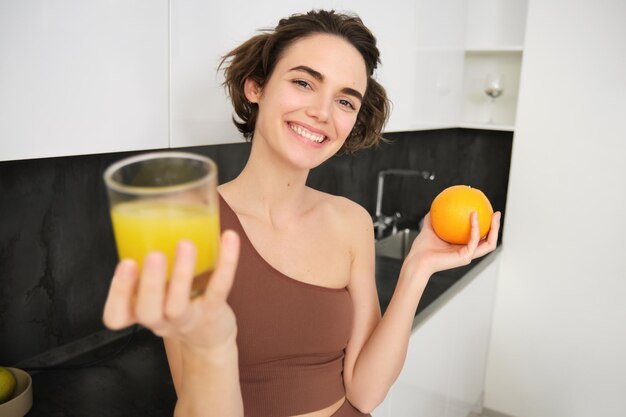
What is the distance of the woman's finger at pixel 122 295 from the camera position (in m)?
0.51

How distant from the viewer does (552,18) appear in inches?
93.5

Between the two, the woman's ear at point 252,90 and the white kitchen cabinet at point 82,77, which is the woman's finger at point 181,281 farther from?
the woman's ear at point 252,90

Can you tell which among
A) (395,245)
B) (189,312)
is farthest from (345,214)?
(395,245)

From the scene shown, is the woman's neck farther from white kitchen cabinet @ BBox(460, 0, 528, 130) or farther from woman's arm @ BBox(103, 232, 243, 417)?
white kitchen cabinet @ BBox(460, 0, 528, 130)

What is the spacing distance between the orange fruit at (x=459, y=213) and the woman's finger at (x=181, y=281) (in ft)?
2.32

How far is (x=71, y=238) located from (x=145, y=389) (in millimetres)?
432

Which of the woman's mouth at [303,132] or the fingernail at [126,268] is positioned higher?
the woman's mouth at [303,132]

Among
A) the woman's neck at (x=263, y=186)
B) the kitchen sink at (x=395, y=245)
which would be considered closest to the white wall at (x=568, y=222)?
the kitchen sink at (x=395, y=245)

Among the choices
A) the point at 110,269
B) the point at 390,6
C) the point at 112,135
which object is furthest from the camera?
the point at 390,6

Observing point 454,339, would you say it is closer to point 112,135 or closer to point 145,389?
point 145,389

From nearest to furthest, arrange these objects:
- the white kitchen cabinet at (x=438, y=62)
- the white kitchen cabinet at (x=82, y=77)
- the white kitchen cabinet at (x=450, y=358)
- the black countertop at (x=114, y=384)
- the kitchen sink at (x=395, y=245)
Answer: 1. the white kitchen cabinet at (x=82, y=77)
2. the black countertop at (x=114, y=384)
3. the white kitchen cabinet at (x=450, y=358)
4. the white kitchen cabinet at (x=438, y=62)
5. the kitchen sink at (x=395, y=245)

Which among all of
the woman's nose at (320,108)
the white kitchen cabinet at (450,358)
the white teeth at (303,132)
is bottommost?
the white kitchen cabinet at (450,358)

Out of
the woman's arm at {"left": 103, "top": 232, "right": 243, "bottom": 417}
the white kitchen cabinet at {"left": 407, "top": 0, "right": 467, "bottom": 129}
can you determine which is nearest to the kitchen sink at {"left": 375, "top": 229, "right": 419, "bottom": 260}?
the white kitchen cabinet at {"left": 407, "top": 0, "right": 467, "bottom": 129}

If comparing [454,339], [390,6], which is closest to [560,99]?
[390,6]
